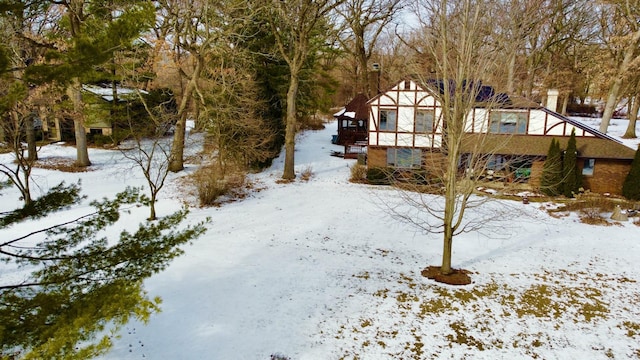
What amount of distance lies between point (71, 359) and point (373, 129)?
68.6 ft

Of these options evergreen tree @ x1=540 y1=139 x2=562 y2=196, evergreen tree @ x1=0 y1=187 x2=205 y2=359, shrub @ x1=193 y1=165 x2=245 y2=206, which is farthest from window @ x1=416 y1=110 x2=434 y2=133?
evergreen tree @ x1=0 y1=187 x2=205 y2=359

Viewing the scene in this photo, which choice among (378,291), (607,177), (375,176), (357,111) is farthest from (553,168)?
(357,111)

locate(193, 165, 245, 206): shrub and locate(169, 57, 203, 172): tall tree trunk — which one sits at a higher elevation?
Answer: locate(169, 57, 203, 172): tall tree trunk

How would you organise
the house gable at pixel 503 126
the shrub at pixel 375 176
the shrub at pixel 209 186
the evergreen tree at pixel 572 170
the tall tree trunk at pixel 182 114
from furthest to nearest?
the shrub at pixel 375 176, the house gable at pixel 503 126, the tall tree trunk at pixel 182 114, the evergreen tree at pixel 572 170, the shrub at pixel 209 186

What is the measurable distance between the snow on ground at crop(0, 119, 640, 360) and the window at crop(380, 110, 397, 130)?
6560 millimetres

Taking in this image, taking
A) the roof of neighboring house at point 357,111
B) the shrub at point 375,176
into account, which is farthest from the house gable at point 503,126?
the roof of neighboring house at point 357,111

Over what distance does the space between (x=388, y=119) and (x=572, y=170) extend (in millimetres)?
9922

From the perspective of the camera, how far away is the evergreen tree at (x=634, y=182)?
19.7 metres

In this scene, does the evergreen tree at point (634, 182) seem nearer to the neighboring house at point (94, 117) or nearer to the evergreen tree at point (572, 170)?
the evergreen tree at point (572, 170)

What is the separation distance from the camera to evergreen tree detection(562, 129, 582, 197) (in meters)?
20.0

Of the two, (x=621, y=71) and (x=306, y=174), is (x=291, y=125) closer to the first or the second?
(x=306, y=174)

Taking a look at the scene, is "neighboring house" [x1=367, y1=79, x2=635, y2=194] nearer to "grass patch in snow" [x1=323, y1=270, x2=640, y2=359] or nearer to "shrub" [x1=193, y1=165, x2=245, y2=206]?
"grass patch in snow" [x1=323, y1=270, x2=640, y2=359]

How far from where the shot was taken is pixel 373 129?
23312mm

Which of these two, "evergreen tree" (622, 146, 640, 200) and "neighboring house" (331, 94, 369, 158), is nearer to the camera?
"evergreen tree" (622, 146, 640, 200)
